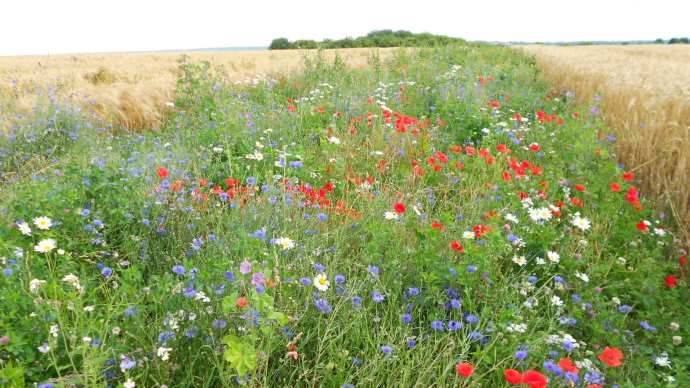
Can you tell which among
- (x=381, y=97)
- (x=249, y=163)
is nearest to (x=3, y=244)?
(x=249, y=163)

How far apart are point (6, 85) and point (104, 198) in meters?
7.53

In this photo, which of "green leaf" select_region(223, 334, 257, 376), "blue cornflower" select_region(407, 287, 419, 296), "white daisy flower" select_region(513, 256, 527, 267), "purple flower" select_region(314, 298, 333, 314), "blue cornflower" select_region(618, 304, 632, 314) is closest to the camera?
"green leaf" select_region(223, 334, 257, 376)

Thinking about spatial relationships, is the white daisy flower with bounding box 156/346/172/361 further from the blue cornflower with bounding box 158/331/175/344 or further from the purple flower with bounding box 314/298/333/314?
the purple flower with bounding box 314/298/333/314

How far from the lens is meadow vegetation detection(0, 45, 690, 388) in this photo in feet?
6.42

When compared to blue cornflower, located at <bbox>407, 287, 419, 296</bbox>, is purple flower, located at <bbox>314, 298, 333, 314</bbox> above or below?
above

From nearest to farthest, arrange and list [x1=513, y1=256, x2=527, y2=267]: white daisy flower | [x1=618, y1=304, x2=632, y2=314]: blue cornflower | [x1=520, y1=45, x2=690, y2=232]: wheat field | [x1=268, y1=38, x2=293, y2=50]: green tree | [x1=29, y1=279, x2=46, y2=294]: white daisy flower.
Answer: [x1=29, y1=279, x2=46, y2=294]: white daisy flower
[x1=618, y1=304, x2=632, y2=314]: blue cornflower
[x1=513, y1=256, x2=527, y2=267]: white daisy flower
[x1=520, y1=45, x2=690, y2=232]: wheat field
[x1=268, y1=38, x2=293, y2=50]: green tree

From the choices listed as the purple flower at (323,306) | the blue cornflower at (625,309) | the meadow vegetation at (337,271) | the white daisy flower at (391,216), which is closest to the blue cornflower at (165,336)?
the meadow vegetation at (337,271)

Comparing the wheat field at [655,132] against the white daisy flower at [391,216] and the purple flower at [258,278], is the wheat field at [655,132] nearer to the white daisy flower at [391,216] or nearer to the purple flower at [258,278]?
the white daisy flower at [391,216]

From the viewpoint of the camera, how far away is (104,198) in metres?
Answer: 3.05

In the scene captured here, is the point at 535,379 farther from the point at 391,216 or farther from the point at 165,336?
the point at 391,216

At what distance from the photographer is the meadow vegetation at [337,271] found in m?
1.96

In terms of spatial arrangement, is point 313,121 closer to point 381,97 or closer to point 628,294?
point 381,97

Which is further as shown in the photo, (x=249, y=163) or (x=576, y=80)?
(x=576, y=80)

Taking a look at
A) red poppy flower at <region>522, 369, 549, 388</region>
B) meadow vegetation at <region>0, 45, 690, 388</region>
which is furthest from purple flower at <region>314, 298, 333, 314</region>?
red poppy flower at <region>522, 369, 549, 388</region>
